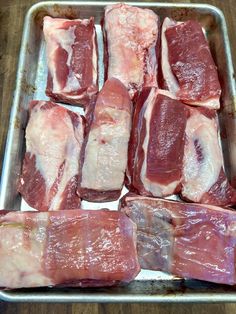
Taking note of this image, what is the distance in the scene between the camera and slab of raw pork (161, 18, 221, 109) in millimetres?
2221

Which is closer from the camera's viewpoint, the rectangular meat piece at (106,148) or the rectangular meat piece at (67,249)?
the rectangular meat piece at (67,249)

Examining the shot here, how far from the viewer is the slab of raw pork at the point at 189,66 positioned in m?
2.22

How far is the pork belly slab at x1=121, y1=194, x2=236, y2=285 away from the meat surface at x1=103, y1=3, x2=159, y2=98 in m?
0.72

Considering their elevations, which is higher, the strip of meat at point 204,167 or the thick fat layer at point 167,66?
the thick fat layer at point 167,66

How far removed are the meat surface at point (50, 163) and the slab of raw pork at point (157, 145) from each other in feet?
1.02

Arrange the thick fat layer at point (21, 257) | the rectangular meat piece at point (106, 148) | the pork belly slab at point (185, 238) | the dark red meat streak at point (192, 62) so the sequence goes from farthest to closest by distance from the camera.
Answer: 1. the dark red meat streak at point (192, 62)
2. the rectangular meat piece at point (106, 148)
3. the pork belly slab at point (185, 238)
4. the thick fat layer at point (21, 257)

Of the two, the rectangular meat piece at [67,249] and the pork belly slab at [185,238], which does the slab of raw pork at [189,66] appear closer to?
the pork belly slab at [185,238]

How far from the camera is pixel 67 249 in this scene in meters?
1.73

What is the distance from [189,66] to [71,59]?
687 mm

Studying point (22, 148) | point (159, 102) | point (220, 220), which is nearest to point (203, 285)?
point (220, 220)

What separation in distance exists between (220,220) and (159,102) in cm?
68

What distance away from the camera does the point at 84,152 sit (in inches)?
79.4

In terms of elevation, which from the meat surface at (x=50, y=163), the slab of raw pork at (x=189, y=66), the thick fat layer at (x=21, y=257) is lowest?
the thick fat layer at (x=21, y=257)

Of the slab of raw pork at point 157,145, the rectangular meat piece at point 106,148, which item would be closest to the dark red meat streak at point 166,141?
the slab of raw pork at point 157,145
